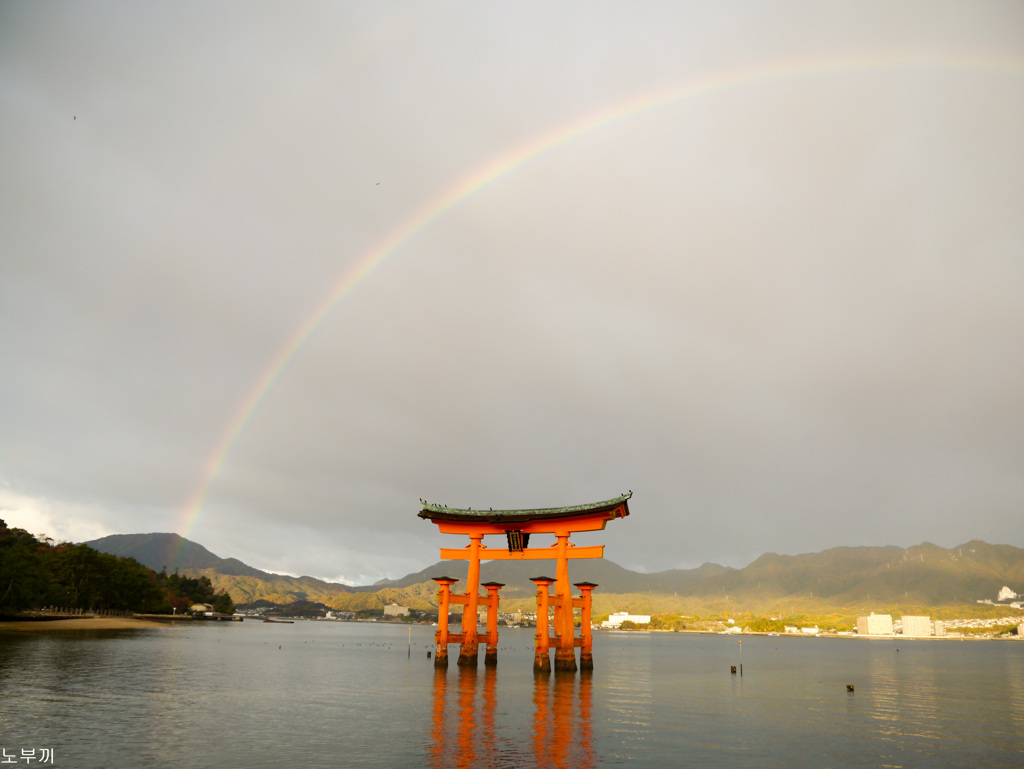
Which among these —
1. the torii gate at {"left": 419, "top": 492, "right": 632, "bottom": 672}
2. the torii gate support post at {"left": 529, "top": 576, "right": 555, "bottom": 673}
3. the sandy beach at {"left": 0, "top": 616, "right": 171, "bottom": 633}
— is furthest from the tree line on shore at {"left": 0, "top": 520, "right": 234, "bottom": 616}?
the torii gate support post at {"left": 529, "top": 576, "right": 555, "bottom": 673}

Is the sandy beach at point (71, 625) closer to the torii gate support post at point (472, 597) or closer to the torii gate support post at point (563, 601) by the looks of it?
the torii gate support post at point (472, 597)

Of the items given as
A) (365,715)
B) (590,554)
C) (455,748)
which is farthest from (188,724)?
(590,554)

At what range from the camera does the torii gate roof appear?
42.5 meters

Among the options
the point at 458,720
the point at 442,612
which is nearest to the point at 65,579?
the point at 442,612

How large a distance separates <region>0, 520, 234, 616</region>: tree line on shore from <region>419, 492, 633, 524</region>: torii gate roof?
6218 cm

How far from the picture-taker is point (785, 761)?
22.5 metres

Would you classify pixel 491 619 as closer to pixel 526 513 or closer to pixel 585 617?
pixel 585 617

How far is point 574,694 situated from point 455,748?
19.1 m

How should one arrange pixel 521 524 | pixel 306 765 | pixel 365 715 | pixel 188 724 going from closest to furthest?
pixel 306 765, pixel 188 724, pixel 365 715, pixel 521 524

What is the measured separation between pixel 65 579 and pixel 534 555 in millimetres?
101445

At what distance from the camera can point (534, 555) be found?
4741 cm

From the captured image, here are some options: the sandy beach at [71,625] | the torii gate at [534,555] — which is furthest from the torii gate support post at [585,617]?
the sandy beach at [71,625]

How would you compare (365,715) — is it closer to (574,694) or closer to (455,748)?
(455,748)

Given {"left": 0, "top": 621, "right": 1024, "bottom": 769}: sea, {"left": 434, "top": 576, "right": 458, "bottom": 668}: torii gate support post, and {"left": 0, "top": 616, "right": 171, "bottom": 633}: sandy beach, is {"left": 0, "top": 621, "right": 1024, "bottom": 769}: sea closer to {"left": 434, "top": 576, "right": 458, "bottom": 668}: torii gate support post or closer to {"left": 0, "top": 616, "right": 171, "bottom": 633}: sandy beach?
{"left": 434, "top": 576, "right": 458, "bottom": 668}: torii gate support post
